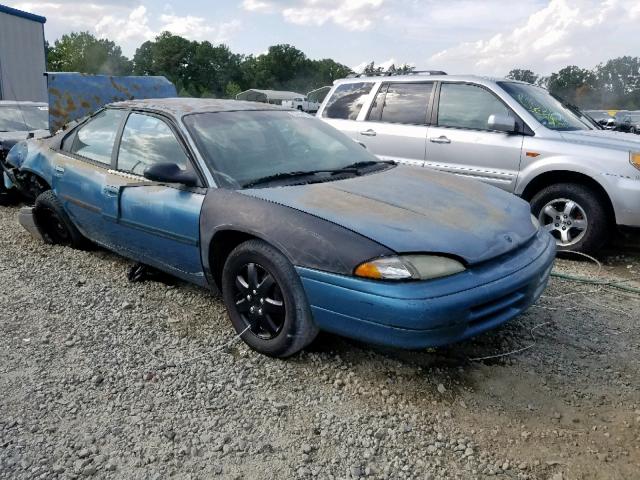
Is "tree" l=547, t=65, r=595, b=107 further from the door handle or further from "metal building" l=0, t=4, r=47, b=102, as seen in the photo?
the door handle

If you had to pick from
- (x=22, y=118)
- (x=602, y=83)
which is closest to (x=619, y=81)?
(x=602, y=83)

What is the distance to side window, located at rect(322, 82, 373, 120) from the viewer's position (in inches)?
255

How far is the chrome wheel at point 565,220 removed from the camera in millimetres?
4992

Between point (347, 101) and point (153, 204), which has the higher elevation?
point (347, 101)

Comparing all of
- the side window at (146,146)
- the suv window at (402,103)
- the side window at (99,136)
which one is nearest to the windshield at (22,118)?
the side window at (99,136)

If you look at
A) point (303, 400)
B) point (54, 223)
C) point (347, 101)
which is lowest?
point (303, 400)

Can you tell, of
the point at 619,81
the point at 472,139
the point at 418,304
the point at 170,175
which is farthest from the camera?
the point at 619,81

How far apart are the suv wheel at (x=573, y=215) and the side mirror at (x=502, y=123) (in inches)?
27.5

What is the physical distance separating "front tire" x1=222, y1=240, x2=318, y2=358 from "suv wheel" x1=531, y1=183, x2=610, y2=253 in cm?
319

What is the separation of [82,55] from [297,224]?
69.6m

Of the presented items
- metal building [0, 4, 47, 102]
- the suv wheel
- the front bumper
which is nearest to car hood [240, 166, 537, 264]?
the front bumper

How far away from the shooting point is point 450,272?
8.28ft

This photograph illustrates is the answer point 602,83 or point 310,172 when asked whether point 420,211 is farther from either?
point 602,83

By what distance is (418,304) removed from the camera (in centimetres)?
242
